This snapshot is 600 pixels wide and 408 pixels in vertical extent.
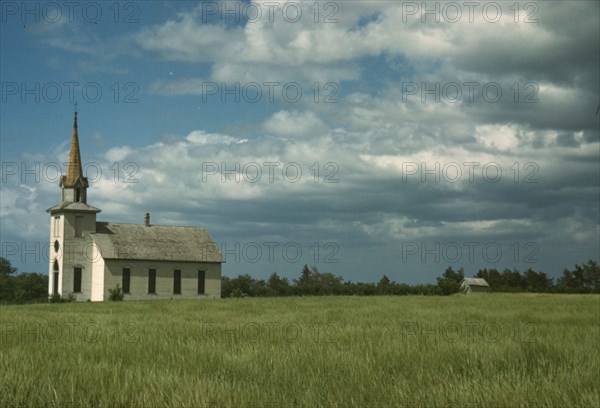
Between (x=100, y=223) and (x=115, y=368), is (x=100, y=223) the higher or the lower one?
the higher one

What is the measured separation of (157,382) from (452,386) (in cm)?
294

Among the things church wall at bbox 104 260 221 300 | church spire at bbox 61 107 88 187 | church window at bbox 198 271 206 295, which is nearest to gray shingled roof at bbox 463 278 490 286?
church wall at bbox 104 260 221 300

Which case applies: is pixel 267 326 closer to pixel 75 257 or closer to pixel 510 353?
pixel 510 353

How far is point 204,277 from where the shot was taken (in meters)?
65.8

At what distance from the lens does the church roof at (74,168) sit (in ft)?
206

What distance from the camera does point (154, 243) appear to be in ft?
212

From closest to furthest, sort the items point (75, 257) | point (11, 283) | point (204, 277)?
point (75, 257) < point (204, 277) < point (11, 283)

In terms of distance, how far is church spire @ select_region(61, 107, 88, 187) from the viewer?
206 feet

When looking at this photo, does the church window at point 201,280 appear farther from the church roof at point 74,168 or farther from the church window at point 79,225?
the church roof at point 74,168

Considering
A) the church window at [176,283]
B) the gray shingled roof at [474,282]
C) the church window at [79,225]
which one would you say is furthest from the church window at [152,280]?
the gray shingled roof at [474,282]

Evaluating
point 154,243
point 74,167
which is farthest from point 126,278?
point 74,167

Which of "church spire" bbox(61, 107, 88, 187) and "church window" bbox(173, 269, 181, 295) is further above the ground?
"church spire" bbox(61, 107, 88, 187)

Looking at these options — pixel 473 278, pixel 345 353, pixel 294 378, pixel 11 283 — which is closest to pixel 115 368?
pixel 294 378

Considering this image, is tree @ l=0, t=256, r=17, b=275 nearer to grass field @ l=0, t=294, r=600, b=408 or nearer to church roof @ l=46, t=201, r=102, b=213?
church roof @ l=46, t=201, r=102, b=213
